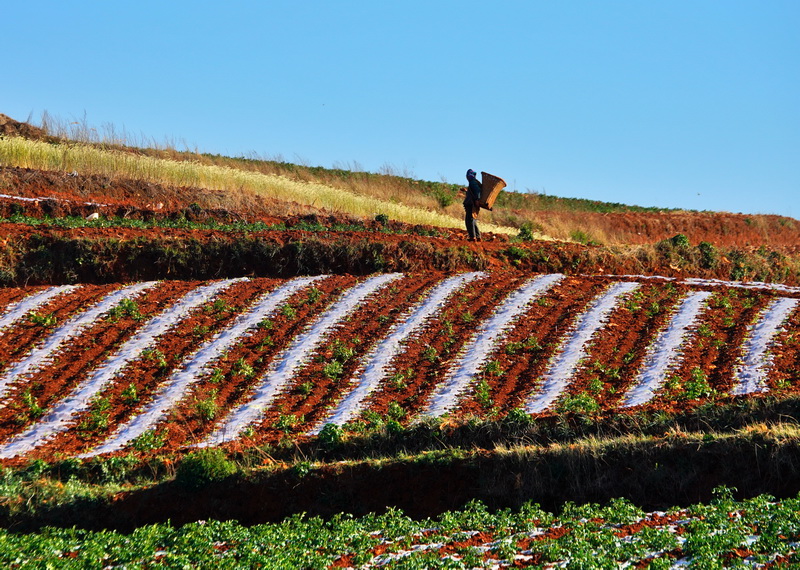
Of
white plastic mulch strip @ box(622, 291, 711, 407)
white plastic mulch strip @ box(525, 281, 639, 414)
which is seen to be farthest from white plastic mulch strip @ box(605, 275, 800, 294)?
white plastic mulch strip @ box(622, 291, 711, 407)

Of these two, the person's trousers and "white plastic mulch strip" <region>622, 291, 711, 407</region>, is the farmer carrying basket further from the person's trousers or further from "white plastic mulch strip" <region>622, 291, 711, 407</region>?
"white plastic mulch strip" <region>622, 291, 711, 407</region>

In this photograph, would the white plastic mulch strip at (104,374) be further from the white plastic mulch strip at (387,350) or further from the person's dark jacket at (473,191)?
the person's dark jacket at (473,191)

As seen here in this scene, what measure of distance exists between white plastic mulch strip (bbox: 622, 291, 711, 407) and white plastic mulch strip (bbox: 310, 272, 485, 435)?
330cm

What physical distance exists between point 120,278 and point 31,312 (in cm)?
308

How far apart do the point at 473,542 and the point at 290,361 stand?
5.91 metres

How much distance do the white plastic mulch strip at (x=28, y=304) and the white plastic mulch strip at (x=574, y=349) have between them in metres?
8.08

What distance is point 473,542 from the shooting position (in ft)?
25.9

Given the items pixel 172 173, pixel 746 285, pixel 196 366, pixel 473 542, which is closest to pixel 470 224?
pixel 746 285

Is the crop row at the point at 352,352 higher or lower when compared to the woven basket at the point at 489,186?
lower

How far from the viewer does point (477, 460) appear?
10.2m

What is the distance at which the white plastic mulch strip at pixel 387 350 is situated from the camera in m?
11.8

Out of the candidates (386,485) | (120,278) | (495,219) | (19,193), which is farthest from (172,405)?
(495,219)

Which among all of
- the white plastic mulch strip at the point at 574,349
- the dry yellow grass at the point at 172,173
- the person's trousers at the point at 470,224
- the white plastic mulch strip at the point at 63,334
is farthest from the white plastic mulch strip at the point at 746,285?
the white plastic mulch strip at the point at 63,334

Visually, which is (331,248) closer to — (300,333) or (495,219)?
(300,333)
